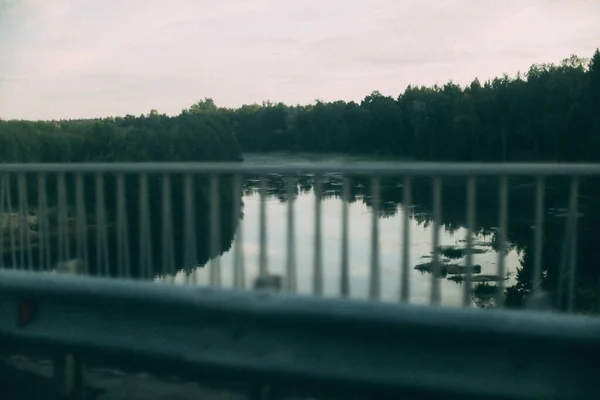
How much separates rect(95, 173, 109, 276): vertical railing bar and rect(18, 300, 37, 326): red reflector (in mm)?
677

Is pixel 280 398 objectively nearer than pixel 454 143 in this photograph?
Yes

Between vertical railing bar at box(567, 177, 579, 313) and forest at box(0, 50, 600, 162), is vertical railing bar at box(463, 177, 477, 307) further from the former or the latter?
forest at box(0, 50, 600, 162)

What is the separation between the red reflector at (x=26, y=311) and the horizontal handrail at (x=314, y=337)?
0.06 ft

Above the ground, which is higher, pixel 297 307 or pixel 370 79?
pixel 370 79

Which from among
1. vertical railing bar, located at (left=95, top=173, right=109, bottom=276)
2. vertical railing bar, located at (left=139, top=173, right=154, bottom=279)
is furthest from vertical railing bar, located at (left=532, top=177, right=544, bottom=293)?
vertical railing bar, located at (left=95, top=173, right=109, bottom=276)

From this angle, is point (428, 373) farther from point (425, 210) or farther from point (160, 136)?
point (160, 136)

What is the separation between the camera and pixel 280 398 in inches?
93.3

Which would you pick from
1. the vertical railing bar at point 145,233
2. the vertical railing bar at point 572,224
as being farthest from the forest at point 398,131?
the vertical railing bar at point 572,224

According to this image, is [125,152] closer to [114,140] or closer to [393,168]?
[114,140]

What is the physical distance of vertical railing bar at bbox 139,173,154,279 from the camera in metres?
3.00

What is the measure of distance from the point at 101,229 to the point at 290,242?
4.08 feet

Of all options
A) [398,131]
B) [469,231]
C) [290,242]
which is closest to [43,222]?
[290,242]

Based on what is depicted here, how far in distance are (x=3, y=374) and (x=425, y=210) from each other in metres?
2.87

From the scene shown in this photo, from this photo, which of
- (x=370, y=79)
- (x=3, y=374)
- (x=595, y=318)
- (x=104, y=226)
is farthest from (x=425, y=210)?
(x=370, y=79)
